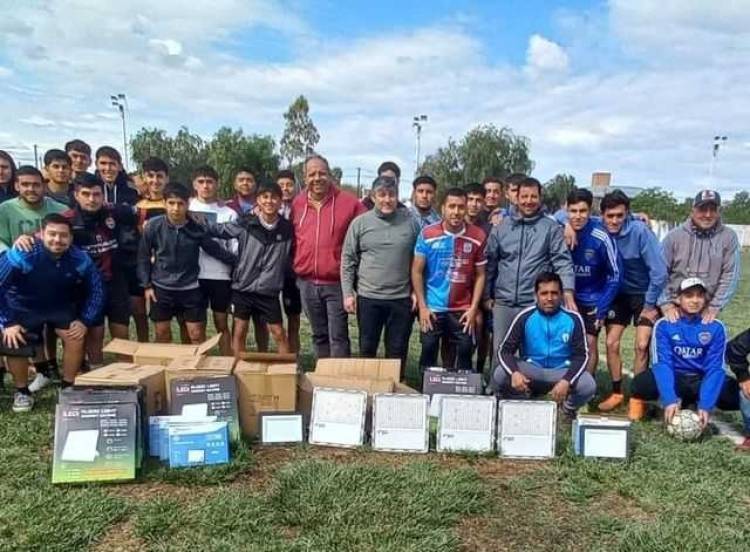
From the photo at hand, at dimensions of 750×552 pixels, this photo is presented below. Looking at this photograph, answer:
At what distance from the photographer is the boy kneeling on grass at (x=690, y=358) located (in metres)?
4.69

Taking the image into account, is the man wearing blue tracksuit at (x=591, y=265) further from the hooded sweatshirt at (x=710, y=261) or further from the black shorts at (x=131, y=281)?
the black shorts at (x=131, y=281)

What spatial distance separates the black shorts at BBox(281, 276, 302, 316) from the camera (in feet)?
18.4

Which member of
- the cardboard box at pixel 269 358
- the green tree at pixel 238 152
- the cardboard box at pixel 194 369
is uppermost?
the green tree at pixel 238 152

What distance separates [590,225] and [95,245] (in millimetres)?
4185

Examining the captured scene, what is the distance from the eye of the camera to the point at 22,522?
3.08 metres

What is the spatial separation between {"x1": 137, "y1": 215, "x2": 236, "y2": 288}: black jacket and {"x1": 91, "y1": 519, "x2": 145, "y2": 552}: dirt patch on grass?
254cm

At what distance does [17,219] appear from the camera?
5.04 m

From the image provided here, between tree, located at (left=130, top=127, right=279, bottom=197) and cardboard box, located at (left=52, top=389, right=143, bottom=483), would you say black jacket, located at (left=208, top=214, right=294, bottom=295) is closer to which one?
cardboard box, located at (left=52, top=389, right=143, bottom=483)

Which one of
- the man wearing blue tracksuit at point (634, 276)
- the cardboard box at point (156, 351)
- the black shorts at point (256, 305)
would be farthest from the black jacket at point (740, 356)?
the cardboard box at point (156, 351)

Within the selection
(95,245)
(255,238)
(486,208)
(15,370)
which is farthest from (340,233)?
(15,370)

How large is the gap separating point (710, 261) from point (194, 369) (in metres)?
4.16

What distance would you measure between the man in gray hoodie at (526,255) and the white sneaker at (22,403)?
366cm

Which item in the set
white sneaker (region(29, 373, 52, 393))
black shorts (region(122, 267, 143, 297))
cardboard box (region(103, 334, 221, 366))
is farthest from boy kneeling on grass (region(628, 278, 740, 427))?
white sneaker (region(29, 373, 52, 393))

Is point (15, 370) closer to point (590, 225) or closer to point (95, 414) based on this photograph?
point (95, 414)
